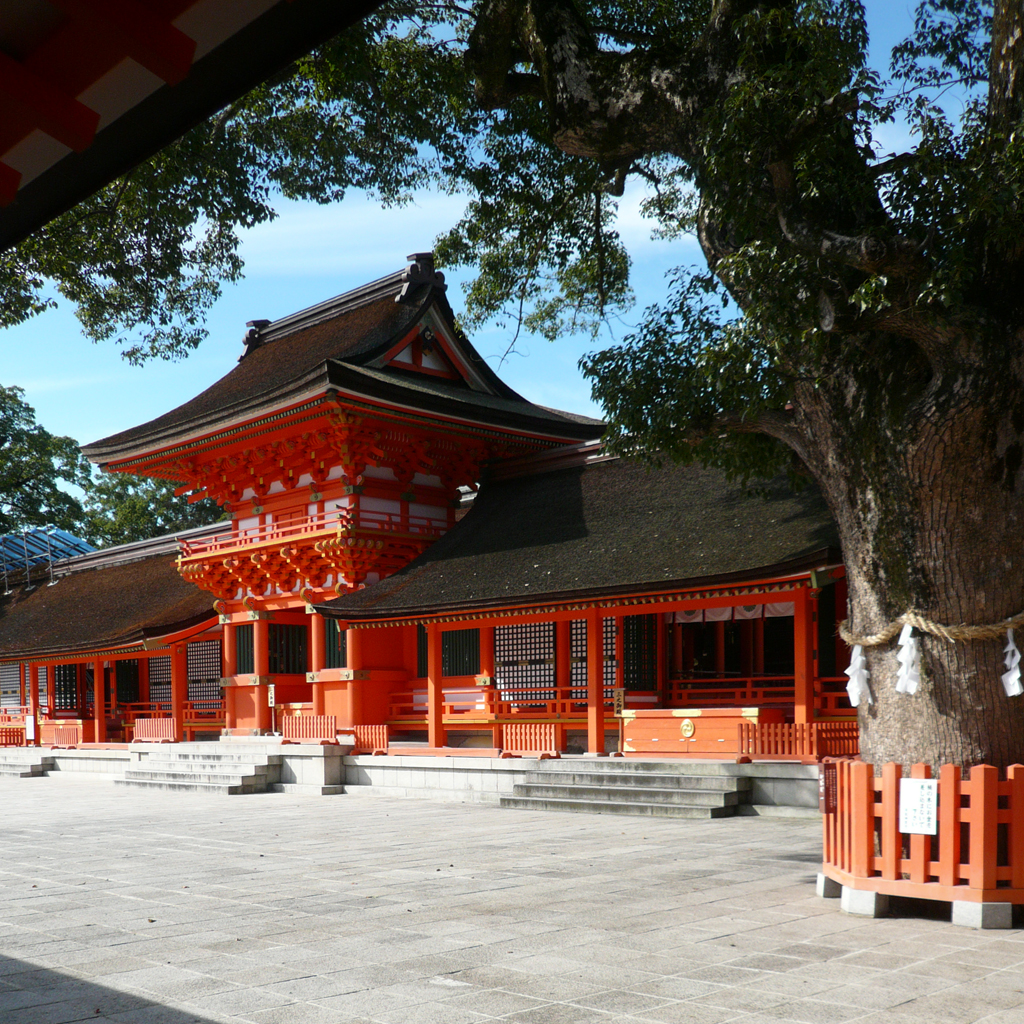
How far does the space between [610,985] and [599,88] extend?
672 cm

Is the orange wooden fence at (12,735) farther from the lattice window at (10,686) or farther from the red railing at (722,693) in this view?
the red railing at (722,693)

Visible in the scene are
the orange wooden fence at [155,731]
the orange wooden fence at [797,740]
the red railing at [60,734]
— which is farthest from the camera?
the red railing at [60,734]

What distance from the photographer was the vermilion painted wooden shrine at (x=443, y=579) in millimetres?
14734

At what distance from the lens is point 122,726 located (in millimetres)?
25516

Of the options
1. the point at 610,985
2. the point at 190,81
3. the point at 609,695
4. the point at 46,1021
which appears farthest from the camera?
the point at 609,695

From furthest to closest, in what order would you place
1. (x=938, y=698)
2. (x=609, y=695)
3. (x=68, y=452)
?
(x=68, y=452), (x=609, y=695), (x=938, y=698)

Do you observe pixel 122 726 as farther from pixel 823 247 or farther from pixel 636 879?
pixel 823 247

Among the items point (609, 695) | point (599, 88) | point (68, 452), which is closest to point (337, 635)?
point (609, 695)

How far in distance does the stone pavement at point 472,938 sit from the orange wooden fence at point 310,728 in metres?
7.06

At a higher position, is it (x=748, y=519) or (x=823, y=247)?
(x=823, y=247)

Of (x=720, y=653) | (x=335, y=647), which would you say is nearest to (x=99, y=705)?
(x=335, y=647)

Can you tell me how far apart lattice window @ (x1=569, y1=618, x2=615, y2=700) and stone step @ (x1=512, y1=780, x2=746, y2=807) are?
2.83 meters

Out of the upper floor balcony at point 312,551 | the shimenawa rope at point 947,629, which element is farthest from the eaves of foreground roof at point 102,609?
the shimenawa rope at point 947,629

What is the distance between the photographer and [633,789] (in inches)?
537
